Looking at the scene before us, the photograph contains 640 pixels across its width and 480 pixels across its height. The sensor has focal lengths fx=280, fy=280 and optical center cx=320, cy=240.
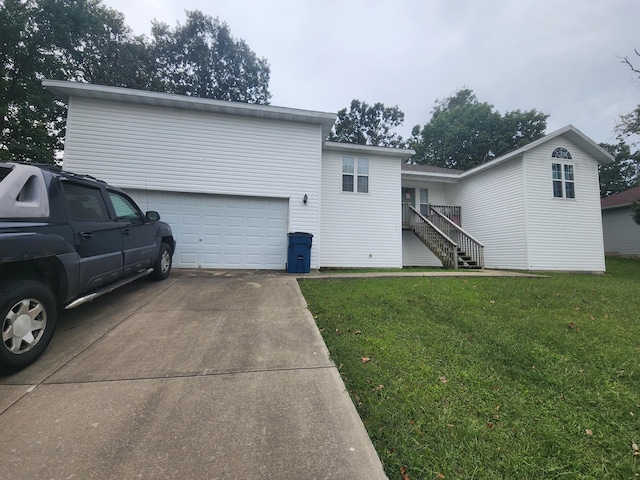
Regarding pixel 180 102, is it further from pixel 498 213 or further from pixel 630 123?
pixel 630 123

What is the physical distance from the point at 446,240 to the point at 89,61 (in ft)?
79.6

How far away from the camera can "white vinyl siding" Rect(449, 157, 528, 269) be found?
1131cm

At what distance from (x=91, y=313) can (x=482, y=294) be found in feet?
22.1

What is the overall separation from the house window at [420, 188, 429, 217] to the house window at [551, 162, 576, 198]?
4972 mm

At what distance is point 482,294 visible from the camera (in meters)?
5.65

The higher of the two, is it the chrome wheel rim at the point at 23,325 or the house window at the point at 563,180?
the house window at the point at 563,180

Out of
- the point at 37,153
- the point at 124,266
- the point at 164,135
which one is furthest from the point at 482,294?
the point at 37,153

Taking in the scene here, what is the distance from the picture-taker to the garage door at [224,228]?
27.1ft

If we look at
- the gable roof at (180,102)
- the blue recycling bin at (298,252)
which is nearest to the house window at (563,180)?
the gable roof at (180,102)

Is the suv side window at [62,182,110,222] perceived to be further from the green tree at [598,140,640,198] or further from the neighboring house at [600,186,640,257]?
the green tree at [598,140,640,198]

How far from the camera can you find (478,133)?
28.0 m

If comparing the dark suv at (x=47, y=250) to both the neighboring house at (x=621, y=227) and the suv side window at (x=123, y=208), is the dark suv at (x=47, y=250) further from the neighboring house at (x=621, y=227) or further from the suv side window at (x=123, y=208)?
the neighboring house at (x=621, y=227)

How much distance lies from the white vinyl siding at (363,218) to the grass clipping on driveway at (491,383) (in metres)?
5.59

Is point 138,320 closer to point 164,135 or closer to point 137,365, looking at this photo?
point 137,365
